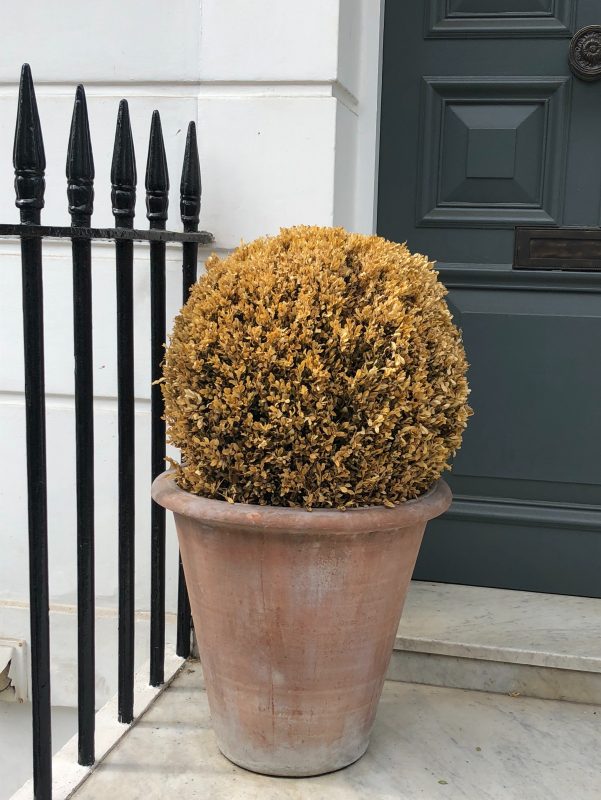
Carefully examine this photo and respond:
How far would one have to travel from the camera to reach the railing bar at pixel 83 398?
1.80 meters

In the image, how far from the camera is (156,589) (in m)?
2.30

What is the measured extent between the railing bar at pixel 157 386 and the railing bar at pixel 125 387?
13 centimetres

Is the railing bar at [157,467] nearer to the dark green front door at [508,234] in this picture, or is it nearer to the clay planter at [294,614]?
the clay planter at [294,614]

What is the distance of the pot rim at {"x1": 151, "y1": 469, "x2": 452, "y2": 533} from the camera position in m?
1.73

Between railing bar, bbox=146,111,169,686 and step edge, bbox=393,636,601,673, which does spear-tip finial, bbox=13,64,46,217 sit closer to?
railing bar, bbox=146,111,169,686

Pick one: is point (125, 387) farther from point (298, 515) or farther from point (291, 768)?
point (291, 768)

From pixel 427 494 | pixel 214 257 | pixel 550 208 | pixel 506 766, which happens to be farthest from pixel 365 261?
pixel 506 766

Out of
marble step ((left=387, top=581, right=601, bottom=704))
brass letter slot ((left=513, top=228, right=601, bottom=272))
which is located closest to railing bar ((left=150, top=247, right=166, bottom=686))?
marble step ((left=387, top=581, right=601, bottom=704))

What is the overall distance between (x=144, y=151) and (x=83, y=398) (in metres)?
0.98

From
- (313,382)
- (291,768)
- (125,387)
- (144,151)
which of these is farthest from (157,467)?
(144,151)

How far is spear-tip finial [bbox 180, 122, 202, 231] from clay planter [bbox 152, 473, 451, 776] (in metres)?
0.79

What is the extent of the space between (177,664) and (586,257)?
1.79 metres

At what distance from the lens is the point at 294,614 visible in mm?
1814

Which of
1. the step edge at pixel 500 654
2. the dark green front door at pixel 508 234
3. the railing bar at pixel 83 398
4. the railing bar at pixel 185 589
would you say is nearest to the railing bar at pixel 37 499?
the railing bar at pixel 83 398
